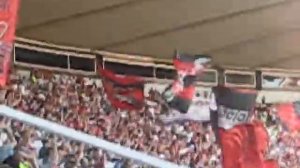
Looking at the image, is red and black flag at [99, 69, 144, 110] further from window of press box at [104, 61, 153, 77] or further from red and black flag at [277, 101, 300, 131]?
red and black flag at [277, 101, 300, 131]

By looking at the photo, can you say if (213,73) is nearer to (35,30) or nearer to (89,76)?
(89,76)

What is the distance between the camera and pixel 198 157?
10.5ft

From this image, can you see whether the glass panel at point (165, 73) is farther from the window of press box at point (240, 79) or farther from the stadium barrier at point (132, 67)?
the window of press box at point (240, 79)

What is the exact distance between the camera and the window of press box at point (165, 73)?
10.2ft

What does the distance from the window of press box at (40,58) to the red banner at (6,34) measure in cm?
6

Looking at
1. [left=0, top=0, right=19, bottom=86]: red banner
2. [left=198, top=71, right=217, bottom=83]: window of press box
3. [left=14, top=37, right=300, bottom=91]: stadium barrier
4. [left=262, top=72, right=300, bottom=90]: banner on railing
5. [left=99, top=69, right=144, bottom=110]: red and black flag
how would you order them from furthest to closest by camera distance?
[left=262, top=72, right=300, bottom=90]: banner on railing
[left=198, top=71, right=217, bottom=83]: window of press box
[left=99, top=69, right=144, bottom=110]: red and black flag
[left=14, top=37, right=300, bottom=91]: stadium barrier
[left=0, top=0, right=19, bottom=86]: red banner

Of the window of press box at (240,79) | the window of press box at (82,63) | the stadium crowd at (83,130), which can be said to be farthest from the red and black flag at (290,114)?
the window of press box at (82,63)

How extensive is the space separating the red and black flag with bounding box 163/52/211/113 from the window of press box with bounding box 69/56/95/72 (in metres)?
0.33

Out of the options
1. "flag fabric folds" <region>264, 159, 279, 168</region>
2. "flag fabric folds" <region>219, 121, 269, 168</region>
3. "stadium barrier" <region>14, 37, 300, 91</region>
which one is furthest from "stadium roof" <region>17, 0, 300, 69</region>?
"flag fabric folds" <region>264, 159, 279, 168</region>

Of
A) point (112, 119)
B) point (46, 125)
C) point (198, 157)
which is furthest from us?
point (198, 157)

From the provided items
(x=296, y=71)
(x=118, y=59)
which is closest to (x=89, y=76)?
(x=118, y=59)

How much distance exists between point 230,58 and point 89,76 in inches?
24.7

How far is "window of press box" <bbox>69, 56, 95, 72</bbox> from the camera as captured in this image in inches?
114

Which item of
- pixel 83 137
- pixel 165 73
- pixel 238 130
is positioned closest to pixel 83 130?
pixel 83 137
